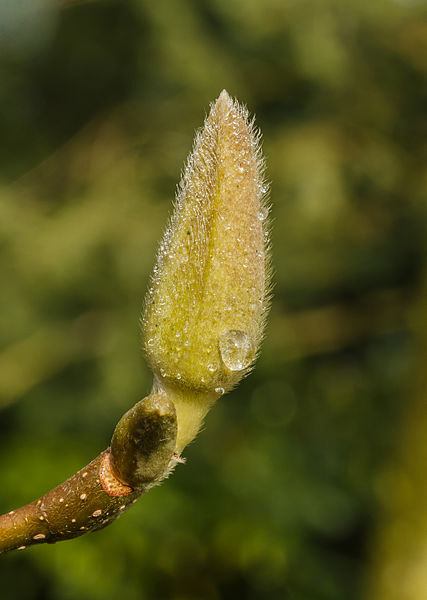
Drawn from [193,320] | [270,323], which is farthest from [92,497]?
[270,323]

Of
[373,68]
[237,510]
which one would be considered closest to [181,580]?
[237,510]

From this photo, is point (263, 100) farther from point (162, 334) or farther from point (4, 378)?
point (162, 334)

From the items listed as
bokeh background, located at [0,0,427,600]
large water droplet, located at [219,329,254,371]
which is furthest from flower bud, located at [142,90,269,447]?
bokeh background, located at [0,0,427,600]

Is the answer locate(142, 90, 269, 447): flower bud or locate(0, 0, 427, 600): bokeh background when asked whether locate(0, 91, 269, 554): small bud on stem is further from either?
locate(0, 0, 427, 600): bokeh background

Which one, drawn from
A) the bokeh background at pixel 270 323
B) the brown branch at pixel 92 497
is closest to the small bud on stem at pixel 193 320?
the brown branch at pixel 92 497

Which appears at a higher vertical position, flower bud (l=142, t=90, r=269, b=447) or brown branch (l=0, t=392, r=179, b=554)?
flower bud (l=142, t=90, r=269, b=447)
